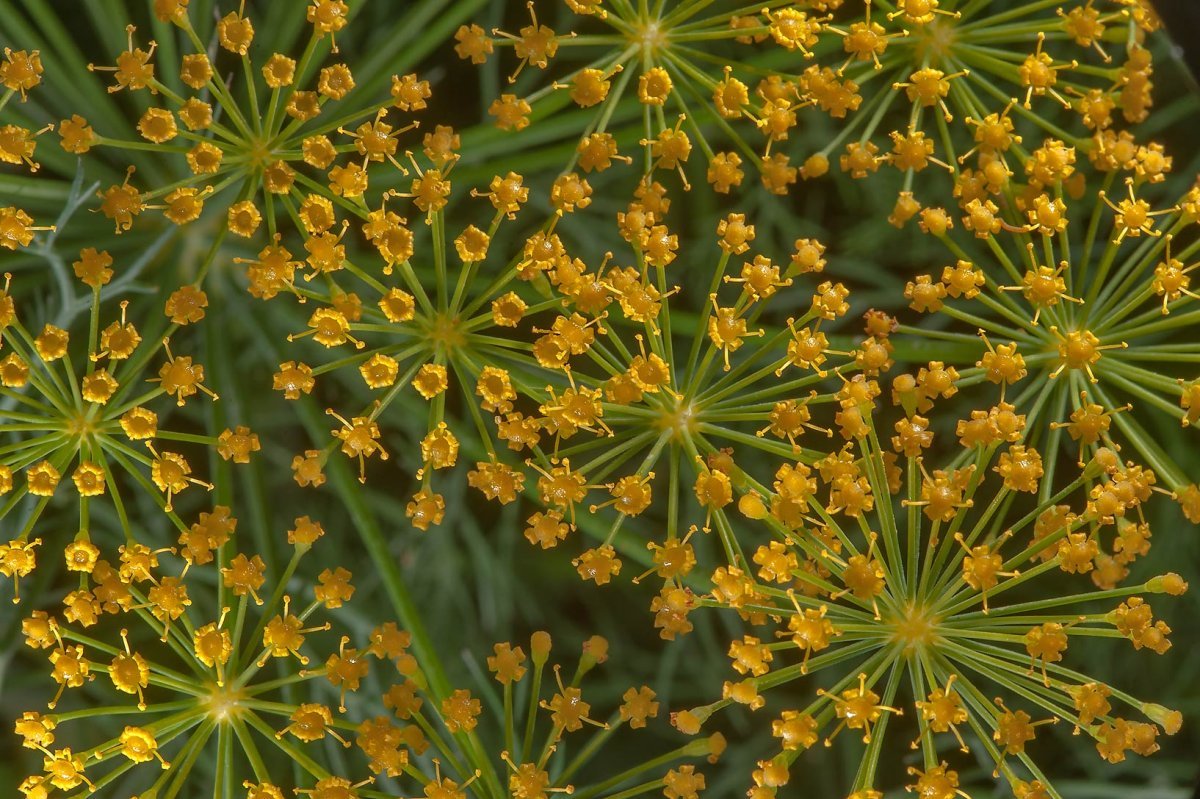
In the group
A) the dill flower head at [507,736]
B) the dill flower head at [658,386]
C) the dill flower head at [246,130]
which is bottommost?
the dill flower head at [507,736]

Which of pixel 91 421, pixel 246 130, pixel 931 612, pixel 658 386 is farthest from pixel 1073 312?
pixel 91 421

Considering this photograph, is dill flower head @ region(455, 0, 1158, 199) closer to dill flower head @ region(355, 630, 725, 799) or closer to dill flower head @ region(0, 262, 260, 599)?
dill flower head @ region(0, 262, 260, 599)

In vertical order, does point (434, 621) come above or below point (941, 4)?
below

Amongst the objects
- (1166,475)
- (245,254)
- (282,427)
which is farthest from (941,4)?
(282,427)

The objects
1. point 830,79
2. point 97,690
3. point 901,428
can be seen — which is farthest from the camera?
point 97,690

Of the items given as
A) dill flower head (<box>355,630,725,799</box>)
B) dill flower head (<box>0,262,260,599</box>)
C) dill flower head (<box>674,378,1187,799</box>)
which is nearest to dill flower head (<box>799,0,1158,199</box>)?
dill flower head (<box>674,378,1187,799</box>)

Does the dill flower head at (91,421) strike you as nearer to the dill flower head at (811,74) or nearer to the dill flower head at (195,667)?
the dill flower head at (195,667)

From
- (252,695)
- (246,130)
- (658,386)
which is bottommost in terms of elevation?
(252,695)

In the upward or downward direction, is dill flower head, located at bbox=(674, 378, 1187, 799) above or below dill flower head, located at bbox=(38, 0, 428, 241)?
below

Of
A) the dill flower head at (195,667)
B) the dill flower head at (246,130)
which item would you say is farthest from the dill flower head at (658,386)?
the dill flower head at (195,667)

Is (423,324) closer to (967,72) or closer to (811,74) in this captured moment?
(811,74)

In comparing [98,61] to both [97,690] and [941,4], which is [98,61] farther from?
[941,4]
